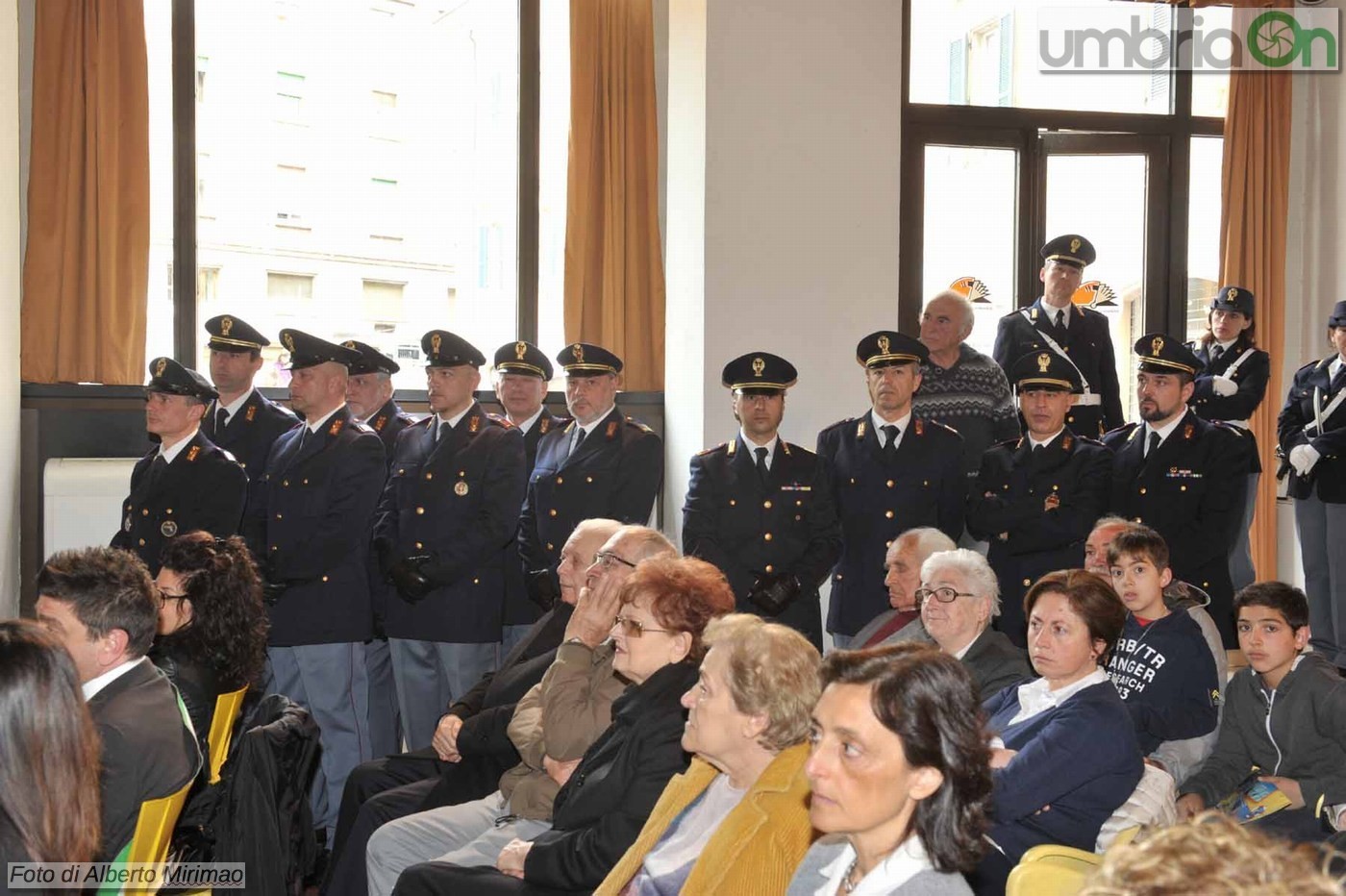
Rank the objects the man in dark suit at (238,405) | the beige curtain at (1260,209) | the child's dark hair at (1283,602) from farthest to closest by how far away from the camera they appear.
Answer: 1. the beige curtain at (1260,209)
2. the man in dark suit at (238,405)
3. the child's dark hair at (1283,602)

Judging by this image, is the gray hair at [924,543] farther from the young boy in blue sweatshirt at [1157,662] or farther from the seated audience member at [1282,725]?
the seated audience member at [1282,725]

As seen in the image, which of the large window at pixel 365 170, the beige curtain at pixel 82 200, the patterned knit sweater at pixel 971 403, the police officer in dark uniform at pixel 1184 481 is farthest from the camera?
the large window at pixel 365 170

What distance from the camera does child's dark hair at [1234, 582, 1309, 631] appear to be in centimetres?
324

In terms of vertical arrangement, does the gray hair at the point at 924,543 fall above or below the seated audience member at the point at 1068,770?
above

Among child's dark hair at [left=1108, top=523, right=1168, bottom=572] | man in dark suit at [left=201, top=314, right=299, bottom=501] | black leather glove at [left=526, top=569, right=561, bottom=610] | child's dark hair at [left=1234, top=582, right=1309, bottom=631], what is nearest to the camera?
child's dark hair at [left=1234, top=582, right=1309, bottom=631]

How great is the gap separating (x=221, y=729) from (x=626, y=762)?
0.99 meters

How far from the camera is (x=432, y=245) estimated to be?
6.75 meters

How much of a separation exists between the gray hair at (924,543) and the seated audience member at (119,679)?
83.9 inches

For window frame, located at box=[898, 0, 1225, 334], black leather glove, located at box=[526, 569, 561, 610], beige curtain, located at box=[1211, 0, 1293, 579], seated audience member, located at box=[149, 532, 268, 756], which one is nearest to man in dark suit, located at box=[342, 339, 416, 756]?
black leather glove, located at box=[526, 569, 561, 610]

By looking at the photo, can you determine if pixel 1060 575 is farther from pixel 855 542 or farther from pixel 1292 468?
pixel 1292 468

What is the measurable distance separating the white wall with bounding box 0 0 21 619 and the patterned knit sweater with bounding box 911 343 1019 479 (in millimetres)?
→ 3620

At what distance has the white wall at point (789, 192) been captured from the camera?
5.79 meters

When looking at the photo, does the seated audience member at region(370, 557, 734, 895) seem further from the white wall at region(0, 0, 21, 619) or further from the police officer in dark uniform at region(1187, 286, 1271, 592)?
the police officer in dark uniform at region(1187, 286, 1271, 592)

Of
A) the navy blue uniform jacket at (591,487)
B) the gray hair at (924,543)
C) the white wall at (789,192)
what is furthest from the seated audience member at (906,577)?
the white wall at (789,192)
